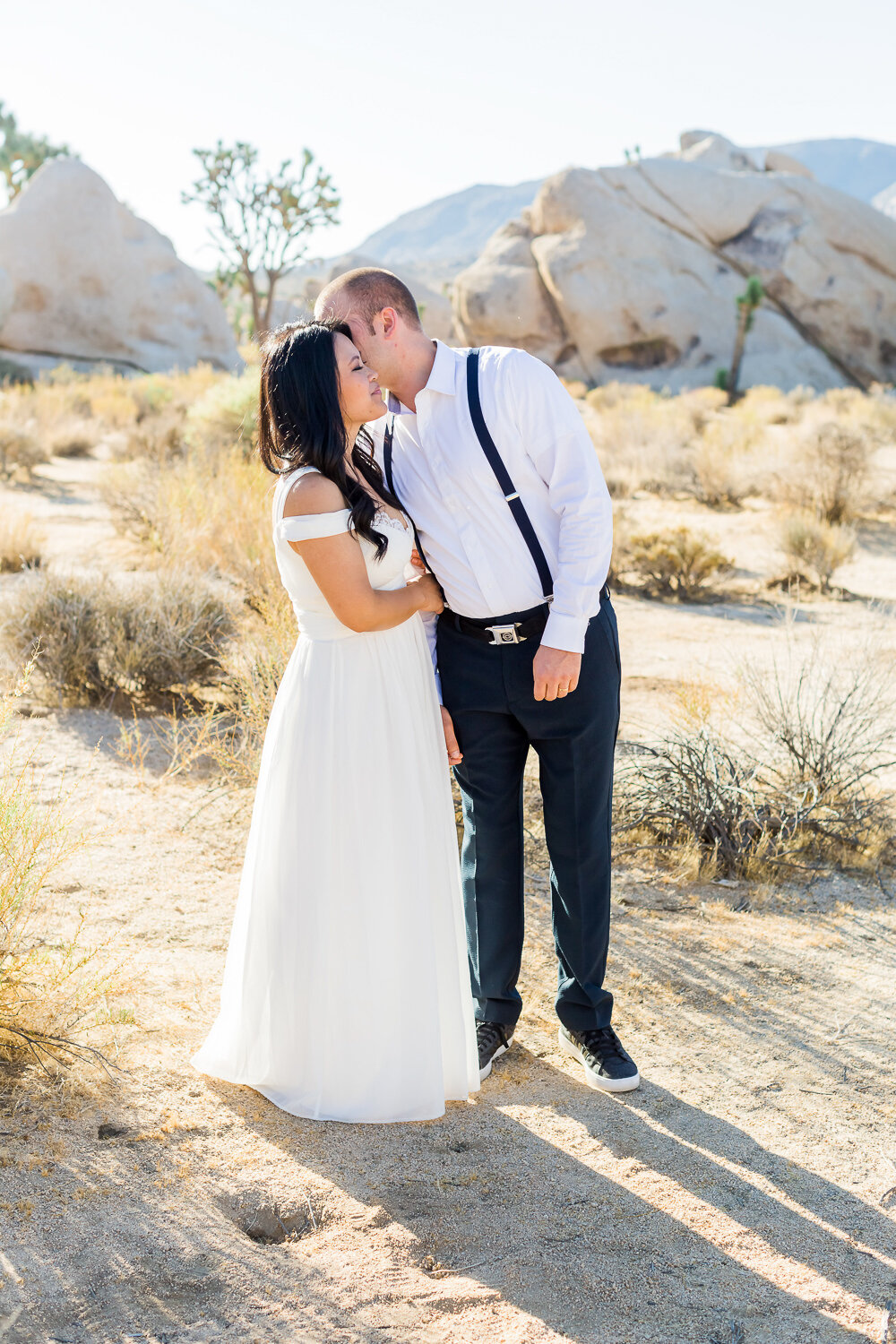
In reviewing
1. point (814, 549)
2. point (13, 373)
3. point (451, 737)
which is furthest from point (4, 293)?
point (451, 737)

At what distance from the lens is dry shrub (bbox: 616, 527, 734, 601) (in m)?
9.45

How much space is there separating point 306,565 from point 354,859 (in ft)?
2.35

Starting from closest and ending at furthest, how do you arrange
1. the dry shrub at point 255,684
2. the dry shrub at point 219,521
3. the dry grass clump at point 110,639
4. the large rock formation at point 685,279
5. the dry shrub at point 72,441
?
the dry shrub at point 255,684, the dry grass clump at point 110,639, the dry shrub at point 219,521, the dry shrub at point 72,441, the large rock formation at point 685,279

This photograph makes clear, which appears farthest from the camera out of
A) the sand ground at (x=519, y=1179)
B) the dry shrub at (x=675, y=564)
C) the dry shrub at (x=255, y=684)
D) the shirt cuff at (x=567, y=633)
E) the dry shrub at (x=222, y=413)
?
the dry shrub at (x=222, y=413)

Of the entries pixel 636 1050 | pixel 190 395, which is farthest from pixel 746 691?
pixel 190 395

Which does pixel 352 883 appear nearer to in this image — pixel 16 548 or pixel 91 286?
pixel 16 548

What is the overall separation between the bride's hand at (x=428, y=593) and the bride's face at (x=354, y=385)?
0.43 m

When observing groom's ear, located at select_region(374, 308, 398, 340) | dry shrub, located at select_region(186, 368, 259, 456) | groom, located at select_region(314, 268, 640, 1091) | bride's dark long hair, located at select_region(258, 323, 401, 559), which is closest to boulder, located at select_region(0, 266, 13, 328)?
dry shrub, located at select_region(186, 368, 259, 456)

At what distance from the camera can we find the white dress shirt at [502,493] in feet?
8.83

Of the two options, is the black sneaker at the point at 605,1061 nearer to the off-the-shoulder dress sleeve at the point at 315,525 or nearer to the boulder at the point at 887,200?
the off-the-shoulder dress sleeve at the point at 315,525

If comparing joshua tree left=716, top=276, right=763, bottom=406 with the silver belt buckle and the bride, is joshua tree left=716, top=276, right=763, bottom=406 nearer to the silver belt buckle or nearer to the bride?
the silver belt buckle

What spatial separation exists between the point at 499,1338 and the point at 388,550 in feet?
5.51

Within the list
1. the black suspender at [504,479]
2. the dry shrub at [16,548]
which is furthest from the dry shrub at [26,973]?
the dry shrub at [16,548]

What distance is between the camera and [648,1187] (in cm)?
258
